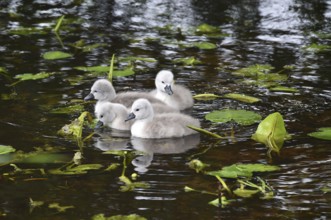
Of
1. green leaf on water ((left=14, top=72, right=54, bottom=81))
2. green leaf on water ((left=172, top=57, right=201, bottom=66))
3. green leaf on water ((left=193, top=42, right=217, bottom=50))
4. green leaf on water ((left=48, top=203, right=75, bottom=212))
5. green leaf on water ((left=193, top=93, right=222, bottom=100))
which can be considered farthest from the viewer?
green leaf on water ((left=193, top=42, right=217, bottom=50))

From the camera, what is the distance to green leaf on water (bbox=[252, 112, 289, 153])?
22.0ft

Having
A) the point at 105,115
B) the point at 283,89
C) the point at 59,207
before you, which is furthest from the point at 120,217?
the point at 283,89

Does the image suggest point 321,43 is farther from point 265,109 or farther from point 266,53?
point 265,109

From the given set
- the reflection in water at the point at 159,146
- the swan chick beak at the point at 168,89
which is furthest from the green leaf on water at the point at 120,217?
the swan chick beak at the point at 168,89

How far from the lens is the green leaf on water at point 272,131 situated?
22.0 ft

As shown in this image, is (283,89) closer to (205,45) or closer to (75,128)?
(205,45)

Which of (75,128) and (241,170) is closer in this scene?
(241,170)

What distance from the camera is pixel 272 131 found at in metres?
6.72

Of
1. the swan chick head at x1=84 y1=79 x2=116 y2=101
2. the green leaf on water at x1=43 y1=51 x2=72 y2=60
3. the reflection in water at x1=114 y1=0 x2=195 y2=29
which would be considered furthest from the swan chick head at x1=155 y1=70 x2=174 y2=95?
the reflection in water at x1=114 y1=0 x2=195 y2=29

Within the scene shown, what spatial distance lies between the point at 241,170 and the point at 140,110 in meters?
1.28

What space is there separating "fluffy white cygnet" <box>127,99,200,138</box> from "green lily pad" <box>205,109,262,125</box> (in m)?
0.31

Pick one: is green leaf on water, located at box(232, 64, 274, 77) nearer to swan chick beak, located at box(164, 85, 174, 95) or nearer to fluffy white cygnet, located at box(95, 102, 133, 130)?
swan chick beak, located at box(164, 85, 174, 95)

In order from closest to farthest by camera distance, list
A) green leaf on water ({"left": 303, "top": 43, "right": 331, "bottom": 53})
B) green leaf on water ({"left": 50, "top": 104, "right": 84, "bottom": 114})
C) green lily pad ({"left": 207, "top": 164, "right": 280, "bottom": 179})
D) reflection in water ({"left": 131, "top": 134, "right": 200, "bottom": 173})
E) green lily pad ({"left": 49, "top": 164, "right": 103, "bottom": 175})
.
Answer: green lily pad ({"left": 207, "top": 164, "right": 280, "bottom": 179}) < green lily pad ({"left": 49, "top": 164, "right": 103, "bottom": 175}) < reflection in water ({"left": 131, "top": 134, "right": 200, "bottom": 173}) < green leaf on water ({"left": 50, "top": 104, "right": 84, "bottom": 114}) < green leaf on water ({"left": 303, "top": 43, "right": 331, "bottom": 53})

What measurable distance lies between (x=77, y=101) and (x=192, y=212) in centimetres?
270
